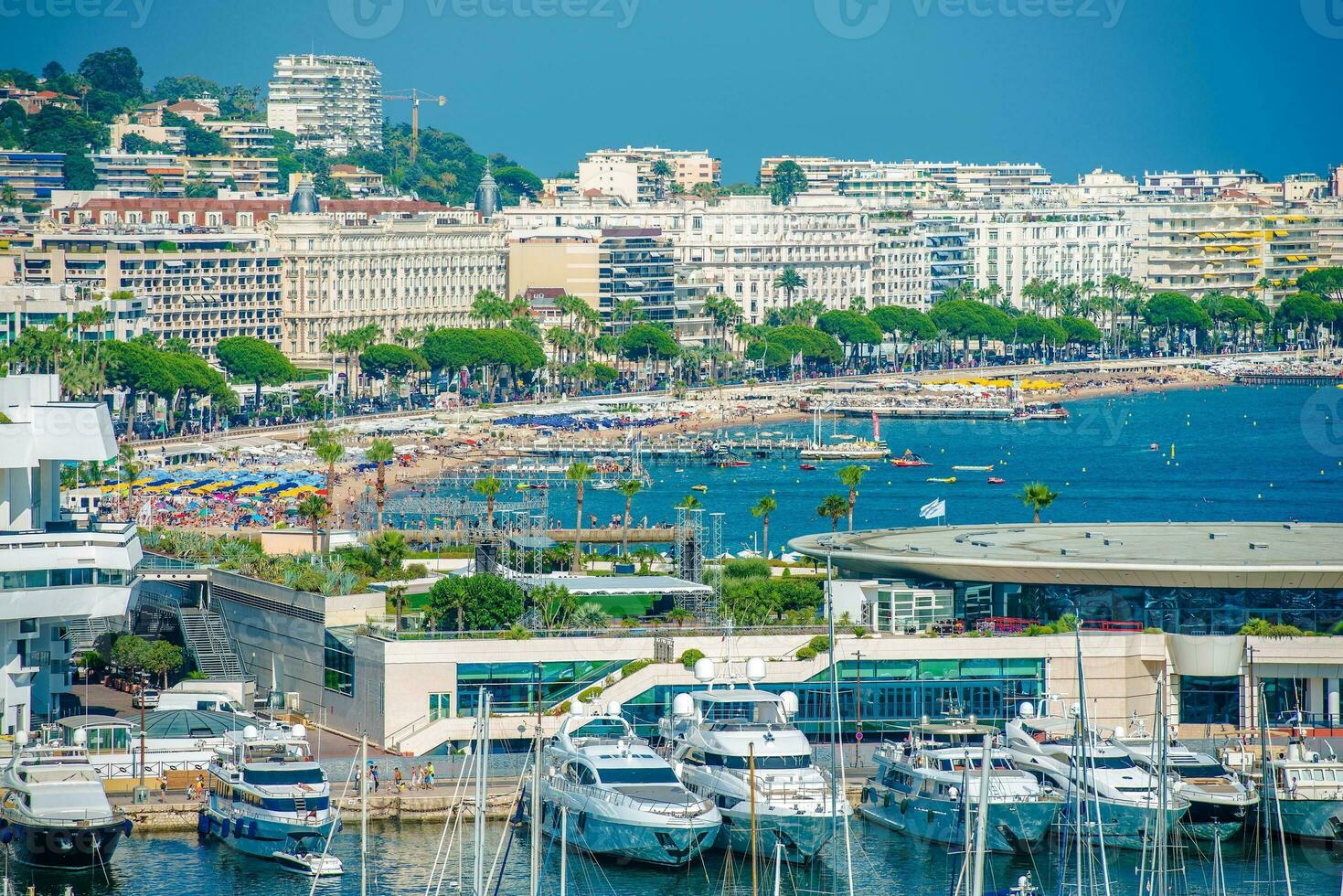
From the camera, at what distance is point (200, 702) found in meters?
50.2

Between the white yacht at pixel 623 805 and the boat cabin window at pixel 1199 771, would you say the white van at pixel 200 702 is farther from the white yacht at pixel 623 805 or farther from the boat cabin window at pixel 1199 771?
the boat cabin window at pixel 1199 771

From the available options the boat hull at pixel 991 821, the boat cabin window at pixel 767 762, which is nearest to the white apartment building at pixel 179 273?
the boat cabin window at pixel 767 762

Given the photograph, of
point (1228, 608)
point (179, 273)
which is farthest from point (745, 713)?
point (179, 273)

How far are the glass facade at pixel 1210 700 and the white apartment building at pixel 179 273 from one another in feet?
370

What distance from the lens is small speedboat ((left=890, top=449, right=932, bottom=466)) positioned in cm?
13975

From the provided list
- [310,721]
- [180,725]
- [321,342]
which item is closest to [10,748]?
[180,725]

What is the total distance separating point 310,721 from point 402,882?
1085 centimetres

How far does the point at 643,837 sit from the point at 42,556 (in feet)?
45.6

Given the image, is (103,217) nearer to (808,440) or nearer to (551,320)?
(551,320)

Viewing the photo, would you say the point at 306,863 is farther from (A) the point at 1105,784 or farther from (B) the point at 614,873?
(A) the point at 1105,784

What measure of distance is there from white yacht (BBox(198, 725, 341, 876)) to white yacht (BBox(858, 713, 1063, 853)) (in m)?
9.20

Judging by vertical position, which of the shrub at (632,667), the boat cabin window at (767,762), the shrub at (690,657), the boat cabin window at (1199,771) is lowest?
the boat cabin window at (1199,771)

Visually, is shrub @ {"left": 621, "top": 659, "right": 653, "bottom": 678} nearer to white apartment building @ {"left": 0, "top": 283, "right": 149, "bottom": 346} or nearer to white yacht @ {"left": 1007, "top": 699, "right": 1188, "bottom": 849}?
white yacht @ {"left": 1007, "top": 699, "right": 1188, "bottom": 849}

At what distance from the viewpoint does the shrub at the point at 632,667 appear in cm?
4969
